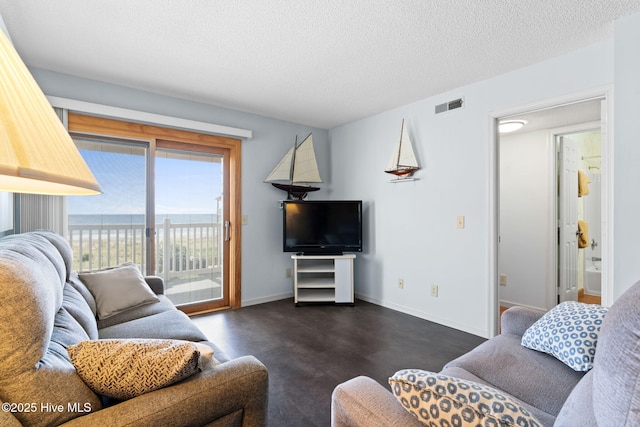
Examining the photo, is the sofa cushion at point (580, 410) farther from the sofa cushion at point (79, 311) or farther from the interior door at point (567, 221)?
the interior door at point (567, 221)

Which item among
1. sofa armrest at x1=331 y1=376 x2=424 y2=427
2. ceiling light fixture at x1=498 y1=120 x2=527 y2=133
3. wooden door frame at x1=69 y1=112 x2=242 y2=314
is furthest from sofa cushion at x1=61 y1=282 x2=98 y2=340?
ceiling light fixture at x1=498 y1=120 x2=527 y2=133

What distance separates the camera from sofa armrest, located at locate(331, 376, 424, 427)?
0.88 metres

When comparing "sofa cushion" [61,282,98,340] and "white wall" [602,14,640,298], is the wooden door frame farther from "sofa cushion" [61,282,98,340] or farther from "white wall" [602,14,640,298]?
"white wall" [602,14,640,298]

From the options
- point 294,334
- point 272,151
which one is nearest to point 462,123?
point 272,151

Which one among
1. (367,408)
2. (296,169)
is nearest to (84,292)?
(367,408)

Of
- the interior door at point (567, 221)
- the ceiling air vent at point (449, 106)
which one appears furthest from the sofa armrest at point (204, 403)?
the interior door at point (567, 221)

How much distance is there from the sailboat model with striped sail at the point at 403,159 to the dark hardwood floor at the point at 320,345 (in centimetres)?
165

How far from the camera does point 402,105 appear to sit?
3650 millimetres

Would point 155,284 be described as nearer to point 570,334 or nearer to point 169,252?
point 169,252

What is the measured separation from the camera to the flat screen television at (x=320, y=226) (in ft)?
13.1

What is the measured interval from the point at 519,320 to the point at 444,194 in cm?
166

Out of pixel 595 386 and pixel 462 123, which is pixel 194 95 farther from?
pixel 595 386

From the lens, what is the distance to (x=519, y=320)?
1834mm

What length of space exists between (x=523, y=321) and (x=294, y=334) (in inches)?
75.7
